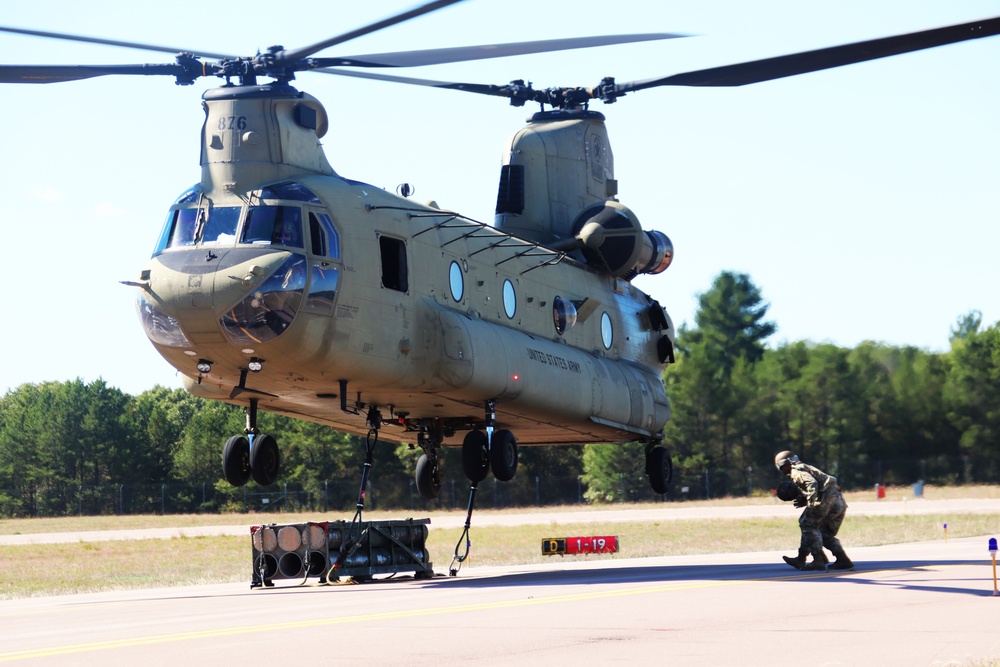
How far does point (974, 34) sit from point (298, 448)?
61168 millimetres

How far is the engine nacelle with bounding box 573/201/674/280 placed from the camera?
27.8 metres

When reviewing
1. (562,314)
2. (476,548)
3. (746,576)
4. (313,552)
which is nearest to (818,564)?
(746,576)

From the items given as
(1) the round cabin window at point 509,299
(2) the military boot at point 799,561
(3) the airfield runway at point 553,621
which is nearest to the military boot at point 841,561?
(3) the airfield runway at point 553,621

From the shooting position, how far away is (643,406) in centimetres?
2828

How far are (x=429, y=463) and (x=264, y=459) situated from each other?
388cm

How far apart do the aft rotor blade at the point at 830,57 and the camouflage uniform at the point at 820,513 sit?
6150mm

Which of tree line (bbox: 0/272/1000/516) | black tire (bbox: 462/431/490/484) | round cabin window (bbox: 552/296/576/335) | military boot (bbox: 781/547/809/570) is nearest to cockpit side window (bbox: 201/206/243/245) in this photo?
black tire (bbox: 462/431/490/484)

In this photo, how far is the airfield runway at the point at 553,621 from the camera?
11469mm

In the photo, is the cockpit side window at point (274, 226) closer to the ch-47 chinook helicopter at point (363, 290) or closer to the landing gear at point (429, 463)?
the ch-47 chinook helicopter at point (363, 290)

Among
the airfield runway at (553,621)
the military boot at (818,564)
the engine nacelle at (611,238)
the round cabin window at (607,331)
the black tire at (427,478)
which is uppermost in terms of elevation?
the engine nacelle at (611,238)

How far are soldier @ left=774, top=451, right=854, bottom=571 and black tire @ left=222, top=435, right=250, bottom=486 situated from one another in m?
8.85

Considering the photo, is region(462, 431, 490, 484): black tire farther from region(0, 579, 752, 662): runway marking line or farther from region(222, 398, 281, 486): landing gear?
region(0, 579, 752, 662): runway marking line

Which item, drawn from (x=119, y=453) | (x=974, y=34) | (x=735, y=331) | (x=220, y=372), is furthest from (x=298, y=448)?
(x=974, y=34)

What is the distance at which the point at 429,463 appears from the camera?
25.4 meters
